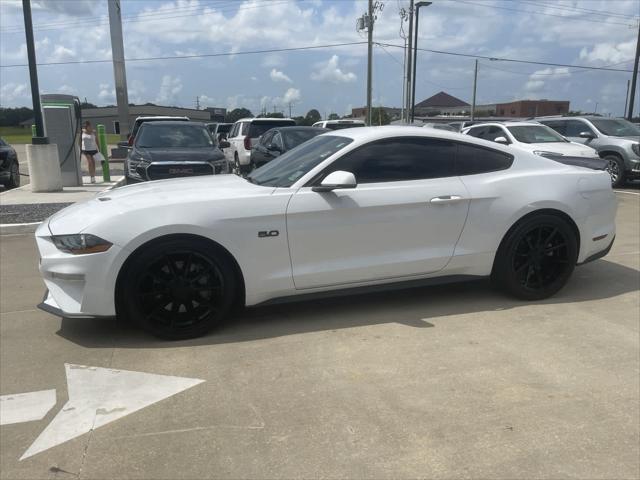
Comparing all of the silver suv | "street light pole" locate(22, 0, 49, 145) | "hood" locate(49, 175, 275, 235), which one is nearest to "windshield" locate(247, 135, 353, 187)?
"hood" locate(49, 175, 275, 235)

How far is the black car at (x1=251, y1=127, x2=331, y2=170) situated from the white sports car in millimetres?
6922

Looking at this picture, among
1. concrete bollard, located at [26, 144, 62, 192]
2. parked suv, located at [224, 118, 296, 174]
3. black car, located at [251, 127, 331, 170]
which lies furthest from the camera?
parked suv, located at [224, 118, 296, 174]

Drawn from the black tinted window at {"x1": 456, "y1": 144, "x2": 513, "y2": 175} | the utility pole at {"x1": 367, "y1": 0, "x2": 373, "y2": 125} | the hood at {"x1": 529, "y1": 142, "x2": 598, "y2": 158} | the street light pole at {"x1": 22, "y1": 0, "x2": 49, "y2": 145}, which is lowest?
the hood at {"x1": 529, "y1": 142, "x2": 598, "y2": 158}

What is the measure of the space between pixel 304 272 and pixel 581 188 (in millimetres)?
2653

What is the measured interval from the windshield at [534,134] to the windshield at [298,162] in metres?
8.46

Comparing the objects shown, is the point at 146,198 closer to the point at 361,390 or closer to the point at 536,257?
the point at 361,390

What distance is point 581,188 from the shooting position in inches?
183

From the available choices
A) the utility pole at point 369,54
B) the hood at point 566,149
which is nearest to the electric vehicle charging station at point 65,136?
the hood at point 566,149

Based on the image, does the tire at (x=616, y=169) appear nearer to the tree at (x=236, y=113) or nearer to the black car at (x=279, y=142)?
the black car at (x=279, y=142)

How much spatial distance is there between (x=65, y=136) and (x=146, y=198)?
10983 millimetres

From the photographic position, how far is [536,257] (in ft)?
15.0

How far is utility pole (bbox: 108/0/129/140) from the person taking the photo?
94.0 feet

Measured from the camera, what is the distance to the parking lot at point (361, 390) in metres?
2.46

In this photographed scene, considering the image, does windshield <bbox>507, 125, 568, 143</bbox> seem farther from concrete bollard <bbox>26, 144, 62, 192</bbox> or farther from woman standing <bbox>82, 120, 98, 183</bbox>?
woman standing <bbox>82, 120, 98, 183</bbox>
